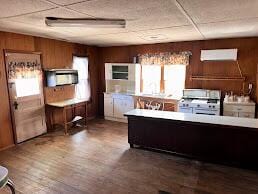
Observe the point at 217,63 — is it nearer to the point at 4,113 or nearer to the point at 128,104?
the point at 128,104

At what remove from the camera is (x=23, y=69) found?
13.5ft

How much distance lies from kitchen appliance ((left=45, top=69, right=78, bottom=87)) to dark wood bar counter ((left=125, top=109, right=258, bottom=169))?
2094 millimetres

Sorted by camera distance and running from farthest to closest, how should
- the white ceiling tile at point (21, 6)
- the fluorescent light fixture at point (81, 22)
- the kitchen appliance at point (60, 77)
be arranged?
the kitchen appliance at point (60, 77), the fluorescent light fixture at point (81, 22), the white ceiling tile at point (21, 6)

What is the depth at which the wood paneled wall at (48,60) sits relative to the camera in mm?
3812

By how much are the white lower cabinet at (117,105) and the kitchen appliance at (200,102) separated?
1471 millimetres

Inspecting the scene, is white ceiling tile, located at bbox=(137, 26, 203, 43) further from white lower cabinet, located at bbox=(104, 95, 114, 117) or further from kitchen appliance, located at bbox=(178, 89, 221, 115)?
white lower cabinet, located at bbox=(104, 95, 114, 117)

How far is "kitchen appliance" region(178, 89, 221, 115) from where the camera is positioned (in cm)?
438

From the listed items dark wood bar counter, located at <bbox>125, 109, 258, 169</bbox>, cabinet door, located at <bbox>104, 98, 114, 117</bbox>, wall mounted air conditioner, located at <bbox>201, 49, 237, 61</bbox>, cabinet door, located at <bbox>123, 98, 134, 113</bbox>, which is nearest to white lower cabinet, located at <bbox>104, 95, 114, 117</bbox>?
cabinet door, located at <bbox>104, 98, 114, 117</bbox>

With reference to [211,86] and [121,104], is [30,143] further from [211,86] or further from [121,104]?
[211,86]

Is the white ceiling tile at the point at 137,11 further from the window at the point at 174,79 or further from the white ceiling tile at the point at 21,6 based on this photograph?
the window at the point at 174,79

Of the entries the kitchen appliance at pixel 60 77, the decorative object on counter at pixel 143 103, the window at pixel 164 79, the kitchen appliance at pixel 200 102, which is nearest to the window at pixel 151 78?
the window at pixel 164 79

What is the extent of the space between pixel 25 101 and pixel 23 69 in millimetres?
688

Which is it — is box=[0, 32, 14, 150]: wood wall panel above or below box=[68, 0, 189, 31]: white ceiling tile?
below

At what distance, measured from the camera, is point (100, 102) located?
6.56 m
